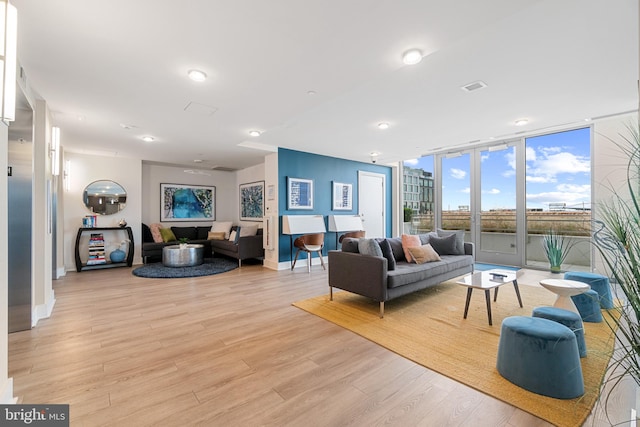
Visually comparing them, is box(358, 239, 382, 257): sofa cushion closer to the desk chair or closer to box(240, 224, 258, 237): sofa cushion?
the desk chair

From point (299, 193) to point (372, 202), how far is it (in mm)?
2464

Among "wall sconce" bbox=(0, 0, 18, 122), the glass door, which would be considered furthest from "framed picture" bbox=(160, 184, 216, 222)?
the glass door

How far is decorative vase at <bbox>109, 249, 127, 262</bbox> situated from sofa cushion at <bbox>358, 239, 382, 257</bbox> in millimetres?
5423

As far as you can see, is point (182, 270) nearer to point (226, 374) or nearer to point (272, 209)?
point (272, 209)

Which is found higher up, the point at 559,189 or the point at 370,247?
the point at 559,189

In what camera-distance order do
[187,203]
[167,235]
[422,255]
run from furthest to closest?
1. [187,203]
2. [167,235]
3. [422,255]

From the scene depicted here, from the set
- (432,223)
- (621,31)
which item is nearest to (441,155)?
(432,223)

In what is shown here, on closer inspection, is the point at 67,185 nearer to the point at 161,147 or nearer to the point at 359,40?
the point at 161,147

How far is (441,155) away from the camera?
695 cm

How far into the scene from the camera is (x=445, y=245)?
4.79 metres

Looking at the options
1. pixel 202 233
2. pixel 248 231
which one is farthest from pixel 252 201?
pixel 202 233

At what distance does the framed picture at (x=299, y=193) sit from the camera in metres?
5.96

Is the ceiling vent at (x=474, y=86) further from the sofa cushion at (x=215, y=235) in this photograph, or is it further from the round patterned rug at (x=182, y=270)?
the sofa cushion at (x=215, y=235)

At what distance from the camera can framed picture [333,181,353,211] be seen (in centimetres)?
680
